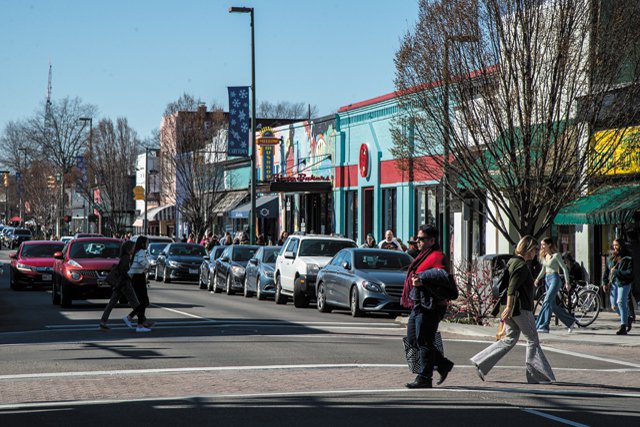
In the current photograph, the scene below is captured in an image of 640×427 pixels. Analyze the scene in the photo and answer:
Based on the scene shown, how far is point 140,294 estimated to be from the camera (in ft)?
66.1

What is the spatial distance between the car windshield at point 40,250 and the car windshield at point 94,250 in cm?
928

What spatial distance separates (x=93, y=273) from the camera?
2595cm

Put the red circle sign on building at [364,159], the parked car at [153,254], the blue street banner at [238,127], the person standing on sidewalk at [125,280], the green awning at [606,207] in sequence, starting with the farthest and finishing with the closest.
Answer: the blue street banner at [238,127] < the parked car at [153,254] < the red circle sign on building at [364,159] < the green awning at [606,207] < the person standing on sidewalk at [125,280]

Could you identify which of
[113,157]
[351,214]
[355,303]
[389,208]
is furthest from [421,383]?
[113,157]

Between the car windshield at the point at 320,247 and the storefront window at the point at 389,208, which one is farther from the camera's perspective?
the storefront window at the point at 389,208

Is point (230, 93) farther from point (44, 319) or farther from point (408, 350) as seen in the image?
point (408, 350)

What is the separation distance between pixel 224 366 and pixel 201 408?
353 centimetres

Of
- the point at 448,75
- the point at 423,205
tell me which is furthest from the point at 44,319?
the point at 423,205

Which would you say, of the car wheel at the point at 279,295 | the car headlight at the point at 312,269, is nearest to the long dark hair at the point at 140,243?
the car headlight at the point at 312,269

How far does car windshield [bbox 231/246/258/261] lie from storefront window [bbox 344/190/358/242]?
10.3 m

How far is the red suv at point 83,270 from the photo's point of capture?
25.9 m

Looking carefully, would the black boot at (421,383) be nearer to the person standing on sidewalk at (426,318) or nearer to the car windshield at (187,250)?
the person standing on sidewalk at (426,318)

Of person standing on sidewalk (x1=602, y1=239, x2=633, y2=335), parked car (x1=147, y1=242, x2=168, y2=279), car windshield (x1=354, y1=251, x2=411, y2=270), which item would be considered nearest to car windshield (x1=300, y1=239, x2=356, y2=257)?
car windshield (x1=354, y1=251, x2=411, y2=270)

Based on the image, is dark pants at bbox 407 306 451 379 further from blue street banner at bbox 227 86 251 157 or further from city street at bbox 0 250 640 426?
blue street banner at bbox 227 86 251 157
